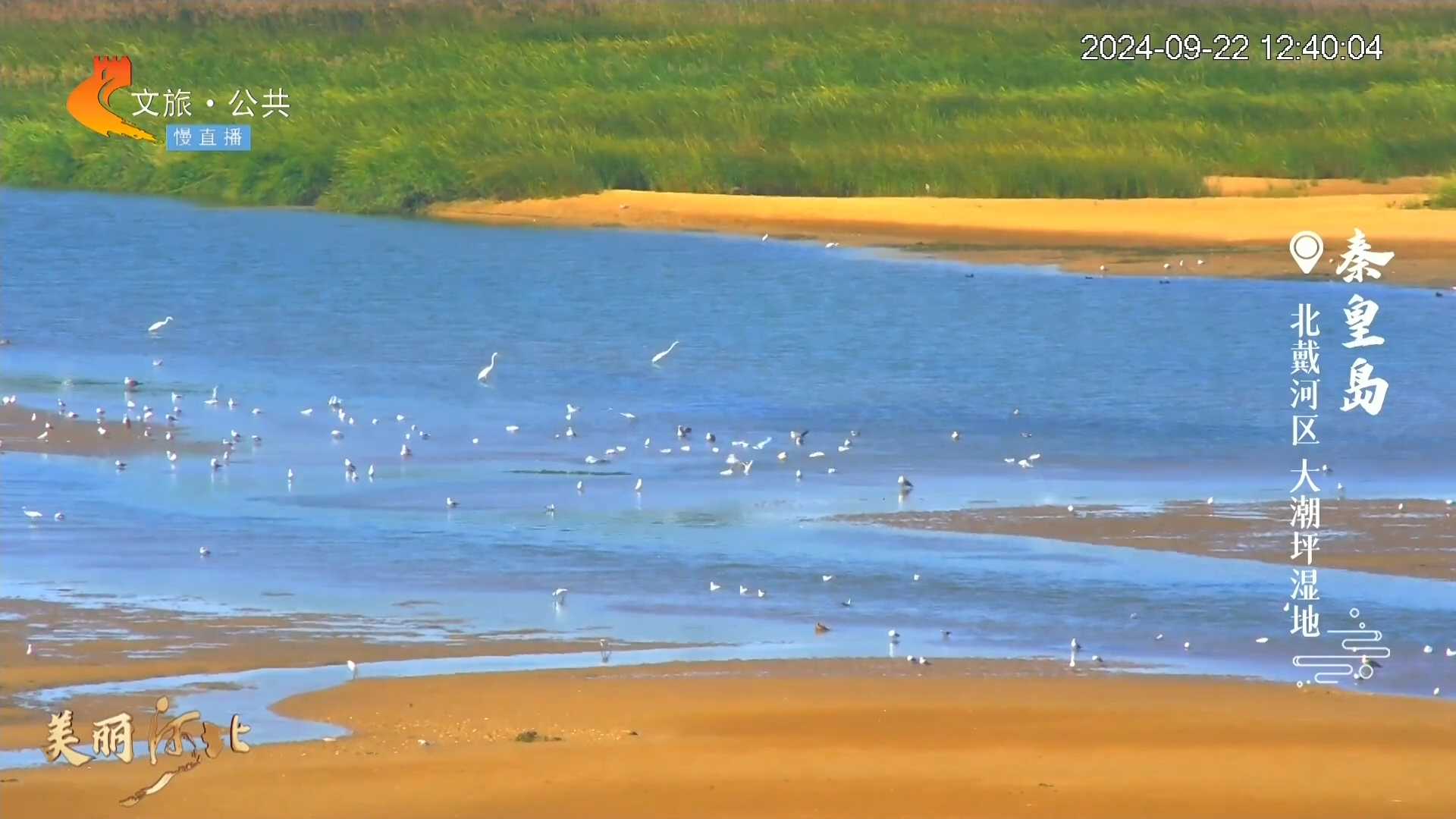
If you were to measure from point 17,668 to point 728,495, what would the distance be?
501 cm

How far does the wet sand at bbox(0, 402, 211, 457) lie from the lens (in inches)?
607

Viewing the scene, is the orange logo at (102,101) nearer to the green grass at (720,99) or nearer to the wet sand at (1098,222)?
the green grass at (720,99)

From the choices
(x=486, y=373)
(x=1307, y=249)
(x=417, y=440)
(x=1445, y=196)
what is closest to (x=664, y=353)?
(x=486, y=373)

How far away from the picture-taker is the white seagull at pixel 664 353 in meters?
19.6

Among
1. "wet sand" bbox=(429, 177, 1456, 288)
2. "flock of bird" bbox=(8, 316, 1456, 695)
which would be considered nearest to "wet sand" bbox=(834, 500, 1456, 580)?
"flock of bird" bbox=(8, 316, 1456, 695)

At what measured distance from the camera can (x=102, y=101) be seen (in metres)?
33.7

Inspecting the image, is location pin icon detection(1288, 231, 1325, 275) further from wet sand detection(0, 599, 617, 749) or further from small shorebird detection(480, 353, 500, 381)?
wet sand detection(0, 599, 617, 749)

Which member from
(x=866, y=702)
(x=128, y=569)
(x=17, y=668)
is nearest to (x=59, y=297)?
(x=128, y=569)

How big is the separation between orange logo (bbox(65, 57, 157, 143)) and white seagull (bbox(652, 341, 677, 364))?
14018mm

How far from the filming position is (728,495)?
1380 cm

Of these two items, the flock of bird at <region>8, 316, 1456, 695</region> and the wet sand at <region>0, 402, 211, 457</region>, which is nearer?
the flock of bird at <region>8, 316, 1456, 695</region>

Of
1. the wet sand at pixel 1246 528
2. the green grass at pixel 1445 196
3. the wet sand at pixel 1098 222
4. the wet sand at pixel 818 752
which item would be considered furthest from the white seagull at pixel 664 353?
the green grass at pixel 1445 196

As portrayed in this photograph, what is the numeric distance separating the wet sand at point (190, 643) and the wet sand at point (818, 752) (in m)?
0.56

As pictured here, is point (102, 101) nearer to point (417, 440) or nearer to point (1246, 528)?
point (417, 440)
